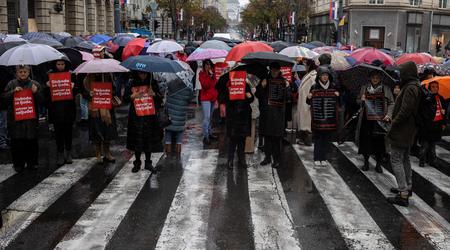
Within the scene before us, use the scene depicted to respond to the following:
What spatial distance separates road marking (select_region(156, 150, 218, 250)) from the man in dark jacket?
2.59 meters

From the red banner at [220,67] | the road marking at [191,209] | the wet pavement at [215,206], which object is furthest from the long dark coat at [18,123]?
the red banner at [220,67]

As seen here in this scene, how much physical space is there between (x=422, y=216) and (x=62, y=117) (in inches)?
228

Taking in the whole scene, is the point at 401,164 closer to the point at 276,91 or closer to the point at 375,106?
the point at 375,106

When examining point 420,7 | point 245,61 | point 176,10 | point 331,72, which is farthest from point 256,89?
point 176,10

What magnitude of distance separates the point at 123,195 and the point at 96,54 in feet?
15.0

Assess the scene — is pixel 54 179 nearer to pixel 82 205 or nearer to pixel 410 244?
pixel 82 205

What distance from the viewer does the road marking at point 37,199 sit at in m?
6.16

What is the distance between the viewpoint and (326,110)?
8914 mm

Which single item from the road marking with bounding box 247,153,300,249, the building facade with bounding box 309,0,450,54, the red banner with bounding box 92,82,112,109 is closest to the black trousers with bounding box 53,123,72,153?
the red banner with bounding box 92,82,112,109

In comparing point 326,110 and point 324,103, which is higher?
point 324,103

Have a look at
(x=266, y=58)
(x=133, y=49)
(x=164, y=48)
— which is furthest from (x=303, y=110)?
(x=133, y=49)

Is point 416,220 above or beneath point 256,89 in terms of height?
beneath

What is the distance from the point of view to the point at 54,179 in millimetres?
8344

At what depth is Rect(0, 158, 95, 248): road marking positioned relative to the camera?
242 inches
